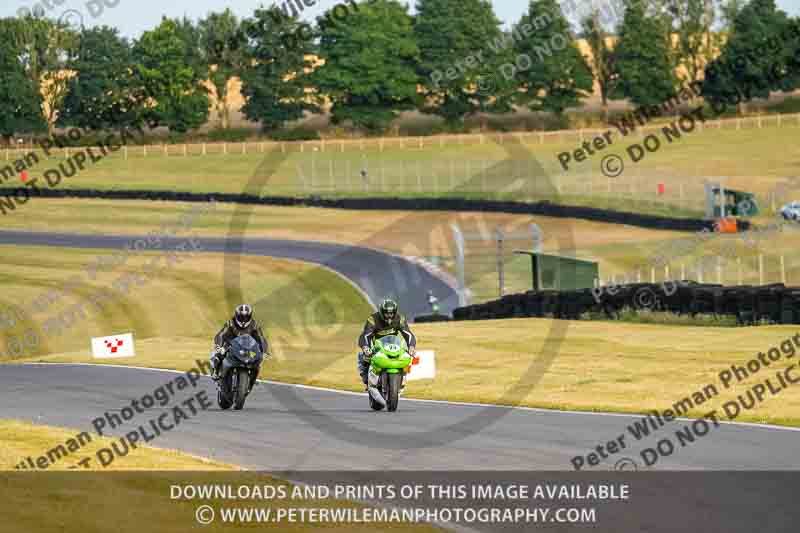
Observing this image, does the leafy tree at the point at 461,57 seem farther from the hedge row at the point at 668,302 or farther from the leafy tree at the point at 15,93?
the hedge row at the point at 668,302

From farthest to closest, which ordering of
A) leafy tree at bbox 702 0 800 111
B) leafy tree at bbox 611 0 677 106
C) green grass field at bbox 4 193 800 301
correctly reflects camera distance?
1. leafy tree at bbox 611 0 677 106
2. leafy tree at bbox 702 0 800 111
3. green grass field at bbox 4 193 800 301

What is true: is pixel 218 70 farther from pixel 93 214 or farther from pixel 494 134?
pixel 93 214

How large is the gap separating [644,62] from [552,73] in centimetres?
853

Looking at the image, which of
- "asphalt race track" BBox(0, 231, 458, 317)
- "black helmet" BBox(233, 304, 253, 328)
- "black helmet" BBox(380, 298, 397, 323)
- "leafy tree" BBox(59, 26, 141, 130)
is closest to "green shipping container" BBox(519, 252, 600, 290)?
"asphalt race track" BBox(0, 231, 458, 317)

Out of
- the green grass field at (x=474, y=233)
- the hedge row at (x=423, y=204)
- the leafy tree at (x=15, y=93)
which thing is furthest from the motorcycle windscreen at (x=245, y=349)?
the leafy tree at (x=15, y=93)

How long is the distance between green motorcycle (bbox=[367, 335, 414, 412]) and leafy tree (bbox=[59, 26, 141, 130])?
315 feet

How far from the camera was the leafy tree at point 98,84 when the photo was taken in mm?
113556

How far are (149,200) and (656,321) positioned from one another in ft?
177

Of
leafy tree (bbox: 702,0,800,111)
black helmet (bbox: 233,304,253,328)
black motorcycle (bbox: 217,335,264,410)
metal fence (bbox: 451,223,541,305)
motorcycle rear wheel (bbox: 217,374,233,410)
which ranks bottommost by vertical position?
metal fence (bbox: 451,223,541,305)

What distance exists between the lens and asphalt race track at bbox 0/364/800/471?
13594mm

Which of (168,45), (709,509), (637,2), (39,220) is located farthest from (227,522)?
(637,2)

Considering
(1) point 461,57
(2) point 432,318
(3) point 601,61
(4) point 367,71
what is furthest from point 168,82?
(2) point 432,318

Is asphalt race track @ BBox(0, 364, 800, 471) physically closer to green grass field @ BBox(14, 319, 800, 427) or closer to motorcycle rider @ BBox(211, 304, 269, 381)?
motorcycle rider @ BBox(211, 304, 269, 381)

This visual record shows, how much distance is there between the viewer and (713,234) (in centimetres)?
5234
